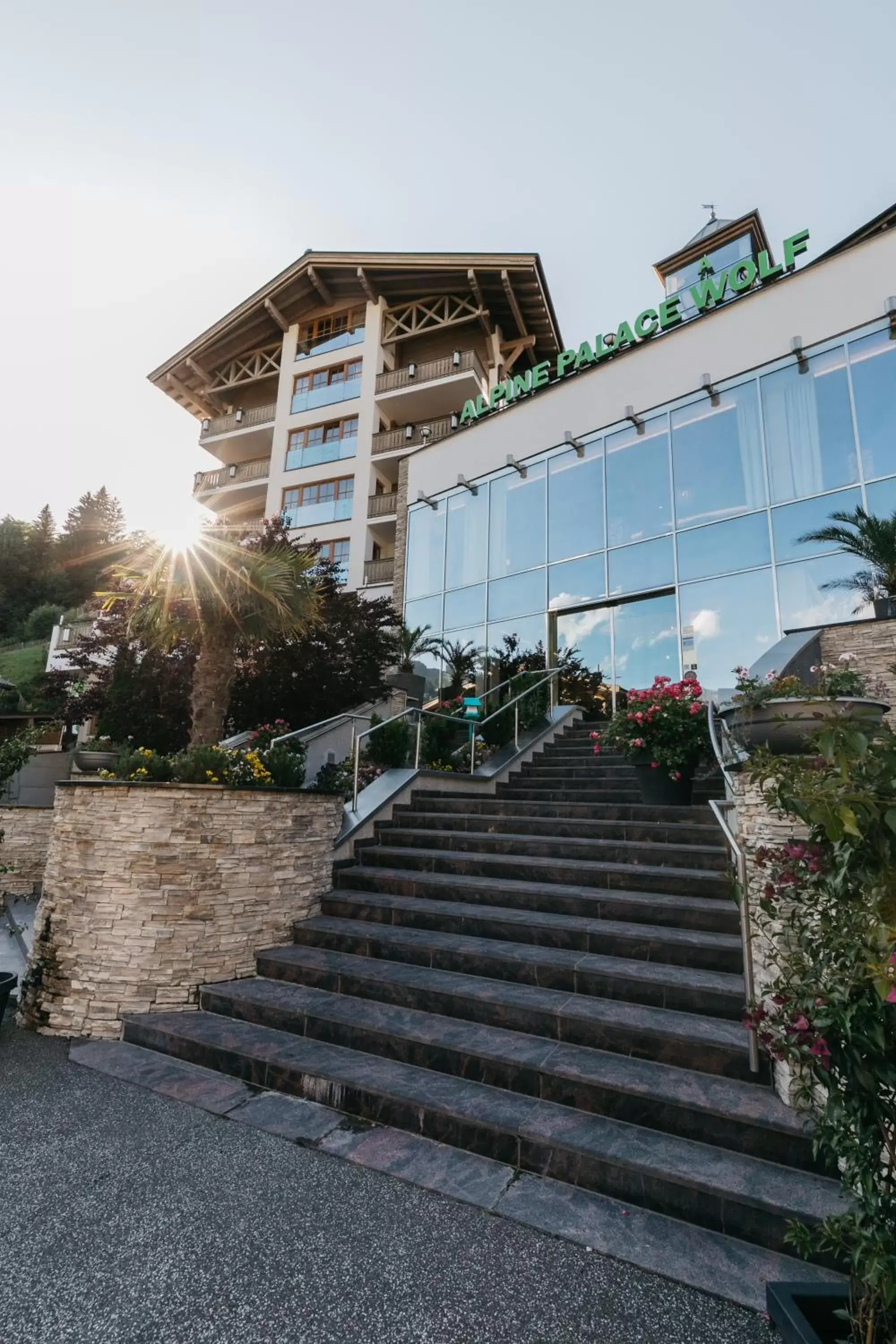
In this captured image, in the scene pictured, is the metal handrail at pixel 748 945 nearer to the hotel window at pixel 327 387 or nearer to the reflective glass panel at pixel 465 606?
the reflective glass panel at pixel 465 606

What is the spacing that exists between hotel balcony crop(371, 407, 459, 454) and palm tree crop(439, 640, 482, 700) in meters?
8.68

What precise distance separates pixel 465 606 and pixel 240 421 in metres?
14.7

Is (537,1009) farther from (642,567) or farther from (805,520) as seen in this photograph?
(642,567)

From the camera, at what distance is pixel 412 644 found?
13.4m

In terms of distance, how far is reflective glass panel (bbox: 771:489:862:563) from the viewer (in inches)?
354

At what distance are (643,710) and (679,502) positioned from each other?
6292mm

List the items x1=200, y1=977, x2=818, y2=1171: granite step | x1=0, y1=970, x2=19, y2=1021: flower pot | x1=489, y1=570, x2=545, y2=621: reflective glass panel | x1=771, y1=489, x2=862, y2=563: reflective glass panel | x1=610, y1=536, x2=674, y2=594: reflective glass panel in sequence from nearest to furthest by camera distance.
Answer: x1=200, y1=977, x2=818, y2=1171: granite step, x1=0, y1=970, x2=19, y2=1021: flower pot, x1=771, y1=489, x2=862, y2=563: reflective glass panel, x1=610, y1=536, x2=674, y2=594: reflective glass panel, x1=489, y1=570, x2=545, y2=621: reflective glass panel

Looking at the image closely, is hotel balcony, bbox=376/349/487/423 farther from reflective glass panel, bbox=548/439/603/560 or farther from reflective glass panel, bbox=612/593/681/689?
reflective glass panel, bbox=612/593/681/689

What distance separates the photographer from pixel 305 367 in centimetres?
2192

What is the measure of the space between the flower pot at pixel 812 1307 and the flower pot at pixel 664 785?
14.1 ft

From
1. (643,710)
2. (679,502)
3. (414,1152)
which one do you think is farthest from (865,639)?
(414,1152)

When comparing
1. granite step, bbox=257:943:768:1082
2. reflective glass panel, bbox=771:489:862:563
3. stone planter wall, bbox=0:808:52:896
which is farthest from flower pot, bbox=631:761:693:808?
stone planter wall, bbox=0:808:52:896

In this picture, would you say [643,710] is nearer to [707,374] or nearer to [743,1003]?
[743,1003]

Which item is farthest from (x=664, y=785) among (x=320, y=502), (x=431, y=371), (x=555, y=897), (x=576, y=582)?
(x=431, y=371)
